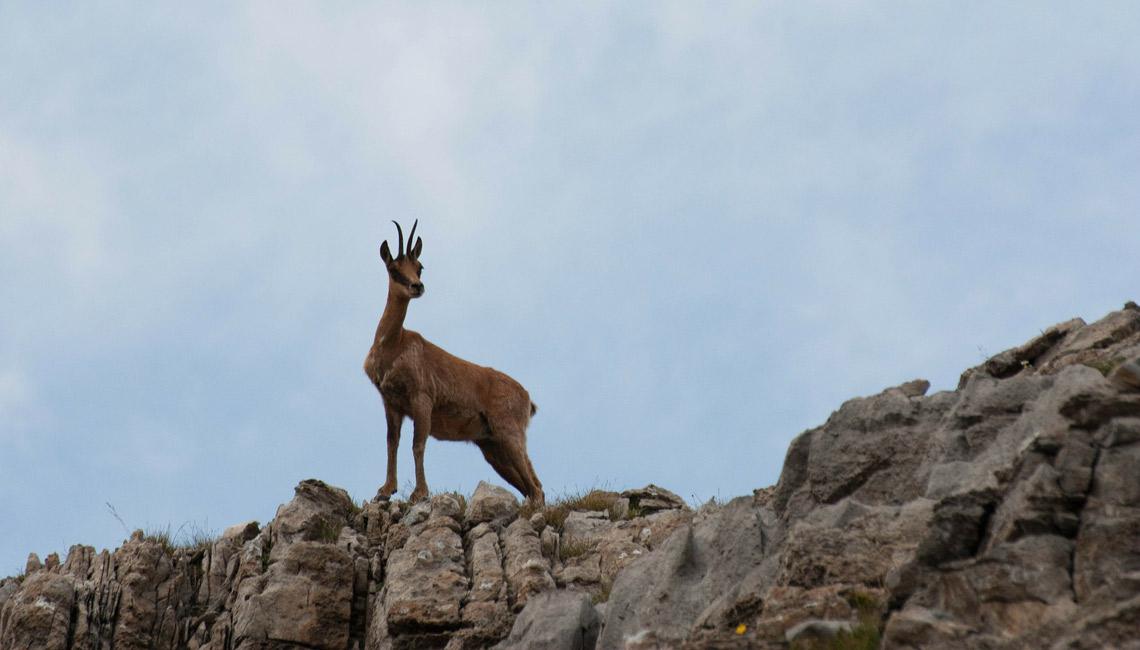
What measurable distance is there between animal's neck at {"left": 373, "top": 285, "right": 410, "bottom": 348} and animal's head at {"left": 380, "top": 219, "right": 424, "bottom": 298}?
0.53 ft

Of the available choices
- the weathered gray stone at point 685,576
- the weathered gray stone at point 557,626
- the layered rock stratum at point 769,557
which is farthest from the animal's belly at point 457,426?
the weathered gray stone at point 685,576

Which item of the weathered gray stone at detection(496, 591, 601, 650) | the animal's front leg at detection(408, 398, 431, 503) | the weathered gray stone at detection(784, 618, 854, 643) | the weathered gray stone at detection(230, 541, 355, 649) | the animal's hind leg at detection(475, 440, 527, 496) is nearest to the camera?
the weathered gray stone at detection(784, 618, 854, 643)

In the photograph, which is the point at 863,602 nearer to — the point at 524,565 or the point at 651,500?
the point at 524,565

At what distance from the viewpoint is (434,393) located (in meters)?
18.0

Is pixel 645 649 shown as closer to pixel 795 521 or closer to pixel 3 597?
pixel 795 521

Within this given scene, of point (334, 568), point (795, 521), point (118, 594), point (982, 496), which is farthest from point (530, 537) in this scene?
point (982, 496)

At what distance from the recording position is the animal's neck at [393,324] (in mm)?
18031

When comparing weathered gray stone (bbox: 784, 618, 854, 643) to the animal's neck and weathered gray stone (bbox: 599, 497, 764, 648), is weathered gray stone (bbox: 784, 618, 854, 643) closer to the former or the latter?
weathered gray stone (bbox: 599, 497, 764, 648)

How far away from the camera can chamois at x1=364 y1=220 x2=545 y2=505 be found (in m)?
17.8

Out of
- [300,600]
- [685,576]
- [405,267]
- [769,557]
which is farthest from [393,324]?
[769,557]

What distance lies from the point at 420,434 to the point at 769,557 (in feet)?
30.9

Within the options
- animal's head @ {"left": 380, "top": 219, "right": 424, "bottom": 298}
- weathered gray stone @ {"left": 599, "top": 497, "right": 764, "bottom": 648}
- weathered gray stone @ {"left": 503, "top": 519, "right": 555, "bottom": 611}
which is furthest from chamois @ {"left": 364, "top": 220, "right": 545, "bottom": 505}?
weathered gray stone @ {"left": 599, "top": 497, "right": 764, "bottom": 648}

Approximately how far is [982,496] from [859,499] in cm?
176

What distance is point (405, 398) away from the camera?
17.8 meters
